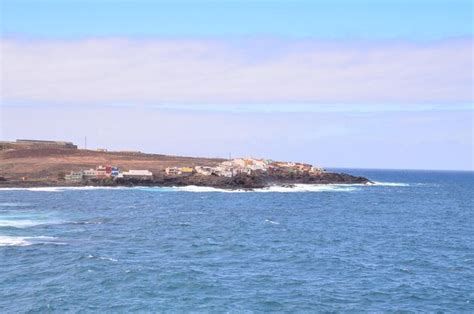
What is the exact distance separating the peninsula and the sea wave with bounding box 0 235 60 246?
8388cm

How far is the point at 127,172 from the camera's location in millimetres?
156375

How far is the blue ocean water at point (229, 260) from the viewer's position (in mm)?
36688

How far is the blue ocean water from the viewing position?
3669 cm

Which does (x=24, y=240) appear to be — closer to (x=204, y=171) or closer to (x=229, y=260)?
(x=229, y=260)

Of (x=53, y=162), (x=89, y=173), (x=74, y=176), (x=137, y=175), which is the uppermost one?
(x=53, y=162)

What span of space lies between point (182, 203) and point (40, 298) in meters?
65.9

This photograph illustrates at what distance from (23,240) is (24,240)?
0.30ft

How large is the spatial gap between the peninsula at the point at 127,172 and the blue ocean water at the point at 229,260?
5509 centimetres

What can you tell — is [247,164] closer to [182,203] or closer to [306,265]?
[182,203]

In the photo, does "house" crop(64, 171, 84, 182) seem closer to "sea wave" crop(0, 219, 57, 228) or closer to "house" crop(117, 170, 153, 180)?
"house" crop(117, 170, 153, 180)

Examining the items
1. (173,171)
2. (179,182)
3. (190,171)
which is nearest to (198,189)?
(179,182)

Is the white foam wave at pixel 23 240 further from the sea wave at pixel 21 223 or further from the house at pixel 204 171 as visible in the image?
the house at pixel 204 171

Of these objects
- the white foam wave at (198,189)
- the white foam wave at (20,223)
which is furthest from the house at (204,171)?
the white foam wave at (20,223)

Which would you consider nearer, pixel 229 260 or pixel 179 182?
pixel 229 260
